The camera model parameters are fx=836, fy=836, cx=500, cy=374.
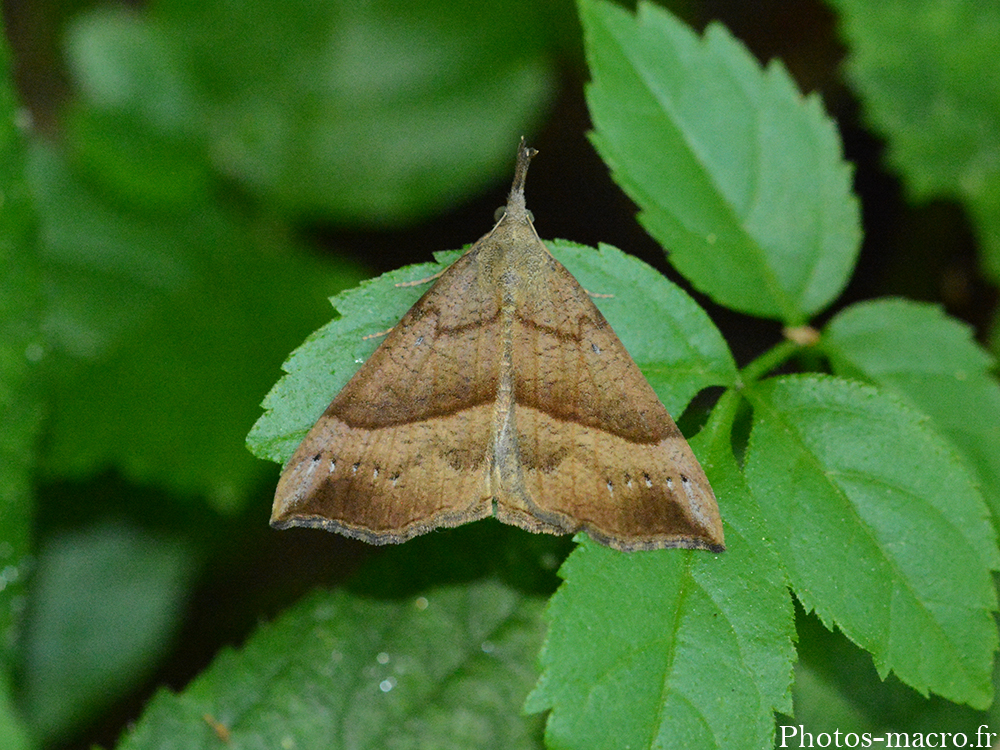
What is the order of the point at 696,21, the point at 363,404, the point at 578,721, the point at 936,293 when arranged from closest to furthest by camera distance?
the point at 578,721
the point at 363,404
the point at 936,293
the point at 696,21

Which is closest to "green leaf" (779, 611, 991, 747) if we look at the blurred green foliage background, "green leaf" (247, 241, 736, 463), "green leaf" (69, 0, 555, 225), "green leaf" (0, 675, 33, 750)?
"green leaf" (247, 241, 736, 463)

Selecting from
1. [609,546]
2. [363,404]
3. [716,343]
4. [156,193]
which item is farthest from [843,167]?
[156,193]

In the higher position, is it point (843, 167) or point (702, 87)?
point (702, 87)

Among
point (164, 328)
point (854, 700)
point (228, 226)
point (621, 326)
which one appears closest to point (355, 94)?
point (228, 226)

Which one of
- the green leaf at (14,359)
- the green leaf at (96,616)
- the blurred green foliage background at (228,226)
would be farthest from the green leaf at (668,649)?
the green leaf at (96,616)

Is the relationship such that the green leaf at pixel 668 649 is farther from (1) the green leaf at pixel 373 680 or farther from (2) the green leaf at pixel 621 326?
(1) the green leaf at pixel 373 680

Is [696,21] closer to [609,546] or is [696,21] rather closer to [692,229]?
[692,229]
